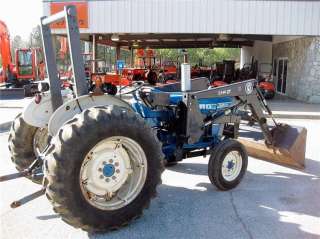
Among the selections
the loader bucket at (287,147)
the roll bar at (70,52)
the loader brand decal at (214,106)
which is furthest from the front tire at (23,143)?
the loader bucket at (287,147)

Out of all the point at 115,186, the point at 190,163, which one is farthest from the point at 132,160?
the point at 190,163

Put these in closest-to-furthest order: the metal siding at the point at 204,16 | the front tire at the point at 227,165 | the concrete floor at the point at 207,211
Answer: the concrete floor at the point at 207,211 → the front tire at the point at 227,165 → the metal siding at the point at 204,16

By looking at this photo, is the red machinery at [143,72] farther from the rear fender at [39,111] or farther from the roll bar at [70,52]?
the roll bar at [70,52]

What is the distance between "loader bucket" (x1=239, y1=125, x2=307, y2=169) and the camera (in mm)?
5895

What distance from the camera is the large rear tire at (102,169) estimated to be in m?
3.33

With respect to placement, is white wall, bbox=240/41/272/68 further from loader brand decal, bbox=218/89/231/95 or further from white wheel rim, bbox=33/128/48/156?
white wheel rim, bbox=33/128/48/156

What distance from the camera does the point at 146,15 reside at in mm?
14828

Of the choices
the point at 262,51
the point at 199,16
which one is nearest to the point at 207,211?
the point at 199,16

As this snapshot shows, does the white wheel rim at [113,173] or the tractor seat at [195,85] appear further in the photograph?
the tractor seat at [195,85]

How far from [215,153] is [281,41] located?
55.5ft

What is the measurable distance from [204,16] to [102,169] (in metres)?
12.1

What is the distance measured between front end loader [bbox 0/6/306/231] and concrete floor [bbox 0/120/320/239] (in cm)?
27

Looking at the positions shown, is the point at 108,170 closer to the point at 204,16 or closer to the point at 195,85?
the point at 195,85

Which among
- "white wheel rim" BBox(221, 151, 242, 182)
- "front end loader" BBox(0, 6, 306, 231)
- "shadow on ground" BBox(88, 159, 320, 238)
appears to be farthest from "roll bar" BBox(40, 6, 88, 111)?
"white wheel rim" BBox(221, 151, 242, 182)
